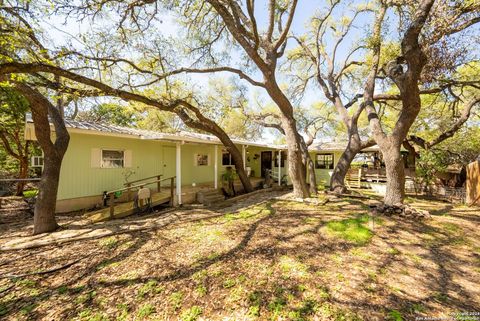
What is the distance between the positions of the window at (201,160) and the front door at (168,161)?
1.57m

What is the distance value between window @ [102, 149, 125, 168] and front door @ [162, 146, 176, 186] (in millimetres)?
1945

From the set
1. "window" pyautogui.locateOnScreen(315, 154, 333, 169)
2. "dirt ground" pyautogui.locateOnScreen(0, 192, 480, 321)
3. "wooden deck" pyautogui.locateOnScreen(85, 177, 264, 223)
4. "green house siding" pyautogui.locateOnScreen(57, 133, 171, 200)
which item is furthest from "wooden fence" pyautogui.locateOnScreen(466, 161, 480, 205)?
"green house siding" pyautogui.locateOnScreen(57, 133, 171, 200)

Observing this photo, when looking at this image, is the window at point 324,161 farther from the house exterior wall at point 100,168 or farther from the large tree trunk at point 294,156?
the house exterior wall at point 100,168

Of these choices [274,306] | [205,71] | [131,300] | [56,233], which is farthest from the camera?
[205,71]

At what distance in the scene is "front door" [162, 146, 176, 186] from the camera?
10.6 metres

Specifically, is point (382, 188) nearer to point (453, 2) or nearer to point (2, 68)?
point (453, 2)

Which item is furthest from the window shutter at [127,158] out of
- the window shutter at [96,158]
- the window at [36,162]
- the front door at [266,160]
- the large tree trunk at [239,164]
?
the front door at [266,160]

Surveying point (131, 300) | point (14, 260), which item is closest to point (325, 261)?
point (131, 300)

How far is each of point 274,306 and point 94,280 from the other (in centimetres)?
276

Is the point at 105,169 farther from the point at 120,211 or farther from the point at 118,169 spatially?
the point at 120,211

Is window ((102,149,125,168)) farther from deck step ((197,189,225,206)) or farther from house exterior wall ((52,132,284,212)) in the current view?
deck step ((197,189,225,206))

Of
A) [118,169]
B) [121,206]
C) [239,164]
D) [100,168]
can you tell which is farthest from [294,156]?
[100,168]

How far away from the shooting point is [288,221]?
243 inches

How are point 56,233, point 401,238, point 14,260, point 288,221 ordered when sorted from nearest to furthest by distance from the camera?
point 14,260 → point 401,238 → point 56,233 → point 288,221
